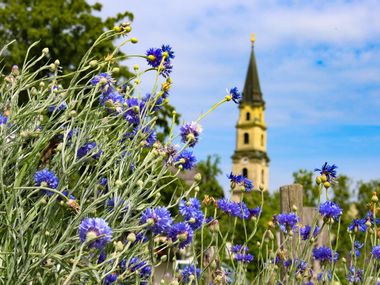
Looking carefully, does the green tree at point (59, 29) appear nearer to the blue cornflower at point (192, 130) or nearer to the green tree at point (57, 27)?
the green tree at point (57, 27)

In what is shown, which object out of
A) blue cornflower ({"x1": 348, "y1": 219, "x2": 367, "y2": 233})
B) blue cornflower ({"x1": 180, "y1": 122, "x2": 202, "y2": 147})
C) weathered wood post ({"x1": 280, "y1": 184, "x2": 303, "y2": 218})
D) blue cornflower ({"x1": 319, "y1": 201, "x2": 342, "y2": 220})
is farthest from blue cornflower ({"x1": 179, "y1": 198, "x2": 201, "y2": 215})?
weathered wood post ({"x1": 280, "y1": 184, "x2": 303, "y2": 218})

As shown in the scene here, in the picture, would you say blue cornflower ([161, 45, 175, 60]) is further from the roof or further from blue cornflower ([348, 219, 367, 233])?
the roof

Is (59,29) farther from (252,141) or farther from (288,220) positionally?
(252,141)

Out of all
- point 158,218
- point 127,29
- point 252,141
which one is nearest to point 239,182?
point 127,29

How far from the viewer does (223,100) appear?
301 cm

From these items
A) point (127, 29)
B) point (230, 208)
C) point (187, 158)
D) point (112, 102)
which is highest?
point (127, 29)

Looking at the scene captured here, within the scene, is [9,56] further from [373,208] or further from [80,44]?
[373,208]

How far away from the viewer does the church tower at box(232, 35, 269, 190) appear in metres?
94.7

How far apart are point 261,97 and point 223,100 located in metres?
95.9

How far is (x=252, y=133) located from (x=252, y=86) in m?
7.68

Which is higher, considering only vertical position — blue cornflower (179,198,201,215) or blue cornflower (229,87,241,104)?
blue cornflower (229,87,241,104)

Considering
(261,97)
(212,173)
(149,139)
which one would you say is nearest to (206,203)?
(149,139)

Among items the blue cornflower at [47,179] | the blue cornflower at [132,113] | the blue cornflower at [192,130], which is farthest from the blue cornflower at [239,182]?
the blue cornflower at [47,179]

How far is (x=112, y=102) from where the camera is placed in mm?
2982
